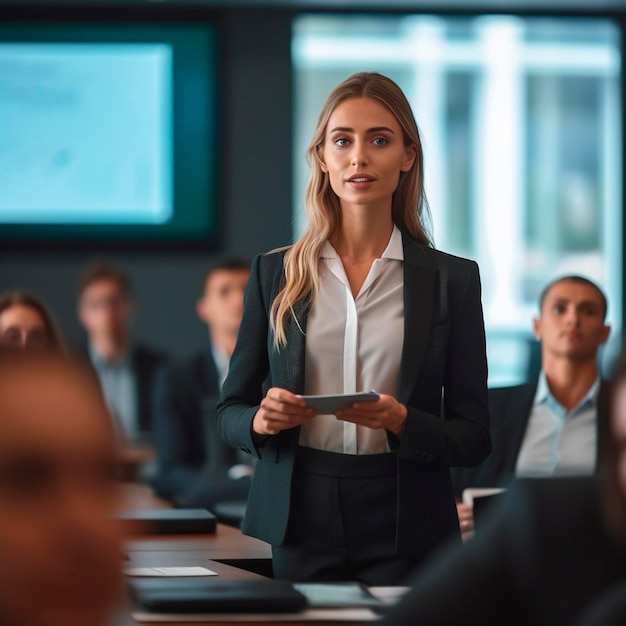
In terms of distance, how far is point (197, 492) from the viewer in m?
4.29

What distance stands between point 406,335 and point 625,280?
18.1 ft

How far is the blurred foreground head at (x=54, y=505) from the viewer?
0.70m

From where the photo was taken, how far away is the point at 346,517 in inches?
84.1

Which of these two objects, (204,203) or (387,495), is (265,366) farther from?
(204,203)

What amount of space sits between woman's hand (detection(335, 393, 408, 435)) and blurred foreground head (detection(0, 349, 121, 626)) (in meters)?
1.30

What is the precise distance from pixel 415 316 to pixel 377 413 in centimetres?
25

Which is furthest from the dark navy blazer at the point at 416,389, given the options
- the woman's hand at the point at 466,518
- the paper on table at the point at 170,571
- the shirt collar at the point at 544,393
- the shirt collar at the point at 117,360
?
the shirt collar at the point at 117,360

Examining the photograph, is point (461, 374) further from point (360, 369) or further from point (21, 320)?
point (21, 320)

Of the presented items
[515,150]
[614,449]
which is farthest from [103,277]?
[614,449]

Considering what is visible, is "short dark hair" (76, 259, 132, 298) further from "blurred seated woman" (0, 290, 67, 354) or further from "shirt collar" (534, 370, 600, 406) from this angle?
"shirt collar" (534, 370, 600, 406)

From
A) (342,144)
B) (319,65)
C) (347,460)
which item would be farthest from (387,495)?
(319,65)

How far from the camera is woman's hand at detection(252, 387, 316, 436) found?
6.51ft

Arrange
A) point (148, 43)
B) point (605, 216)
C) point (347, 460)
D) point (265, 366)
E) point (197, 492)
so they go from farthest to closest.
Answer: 1. point (605, 216)
2. point (148, 43)
3. point (197, 492)
4. point (265, 366)
5. point (347, 460)

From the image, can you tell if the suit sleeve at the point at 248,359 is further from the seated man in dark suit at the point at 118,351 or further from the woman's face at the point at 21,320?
the seated man in dark suit at the point at 118,351
